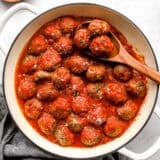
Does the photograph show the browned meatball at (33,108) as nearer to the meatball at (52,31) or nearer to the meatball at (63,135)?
the meatball at (63,135)

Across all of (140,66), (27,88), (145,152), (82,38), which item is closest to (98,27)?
(82,38)

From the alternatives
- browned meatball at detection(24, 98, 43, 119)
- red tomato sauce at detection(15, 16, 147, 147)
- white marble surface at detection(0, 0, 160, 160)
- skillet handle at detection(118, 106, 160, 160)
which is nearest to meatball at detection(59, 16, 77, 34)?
red tomato sauce at detection(15, 16, 147, 147)

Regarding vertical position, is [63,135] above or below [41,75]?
below

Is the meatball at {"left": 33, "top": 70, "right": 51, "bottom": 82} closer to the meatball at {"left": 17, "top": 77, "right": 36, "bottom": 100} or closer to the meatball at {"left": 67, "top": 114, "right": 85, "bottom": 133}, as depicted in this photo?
the meatball at {"left": 17, "top": 77, "right": 36, "bottom": 100}

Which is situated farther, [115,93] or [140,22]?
[140,22]

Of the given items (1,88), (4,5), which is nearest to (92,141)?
(1,88)

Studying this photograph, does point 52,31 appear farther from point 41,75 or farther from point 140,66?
point 140,66

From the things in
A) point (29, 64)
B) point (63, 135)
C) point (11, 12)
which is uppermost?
point (11, 12)
